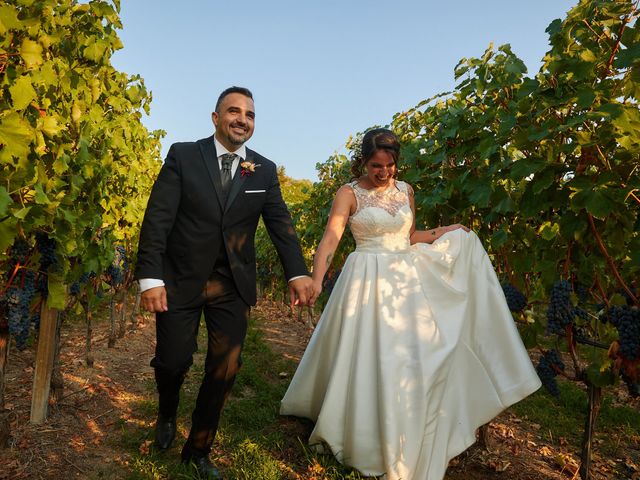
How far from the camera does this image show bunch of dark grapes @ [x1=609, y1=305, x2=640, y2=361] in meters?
2.30

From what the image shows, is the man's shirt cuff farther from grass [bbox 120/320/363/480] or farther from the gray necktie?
grass [bbox 120/320/363/480]

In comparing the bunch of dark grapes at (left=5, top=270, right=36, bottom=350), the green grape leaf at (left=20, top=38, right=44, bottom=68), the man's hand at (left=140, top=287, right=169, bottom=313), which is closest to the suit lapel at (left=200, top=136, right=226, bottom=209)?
the man's hand at (left=140, top=287, right=169, bottom=313)

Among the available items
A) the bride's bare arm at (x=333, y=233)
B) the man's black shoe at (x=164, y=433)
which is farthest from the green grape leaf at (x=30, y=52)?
the man's black shoe at (x=164, y=433)

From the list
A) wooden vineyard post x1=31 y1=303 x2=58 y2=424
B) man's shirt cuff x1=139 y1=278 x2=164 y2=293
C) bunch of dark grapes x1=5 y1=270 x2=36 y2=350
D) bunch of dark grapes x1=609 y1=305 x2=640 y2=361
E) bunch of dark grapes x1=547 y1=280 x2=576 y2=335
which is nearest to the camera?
bunch of dark grapes x1=609 y1=305 x2=640 y2=361

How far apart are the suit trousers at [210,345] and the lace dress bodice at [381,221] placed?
3.45 ft

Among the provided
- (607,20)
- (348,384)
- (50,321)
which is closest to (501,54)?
(607,20)

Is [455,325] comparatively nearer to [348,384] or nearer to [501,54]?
[348,384]

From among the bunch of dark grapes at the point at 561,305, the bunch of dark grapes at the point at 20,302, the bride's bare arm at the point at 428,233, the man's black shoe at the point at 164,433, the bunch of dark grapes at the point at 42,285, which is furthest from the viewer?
the bride's bare arm at the point at 428,233

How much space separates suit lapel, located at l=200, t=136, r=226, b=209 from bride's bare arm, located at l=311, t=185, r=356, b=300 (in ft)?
2.56

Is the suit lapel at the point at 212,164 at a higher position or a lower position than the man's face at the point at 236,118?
lower

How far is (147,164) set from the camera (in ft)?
25.2

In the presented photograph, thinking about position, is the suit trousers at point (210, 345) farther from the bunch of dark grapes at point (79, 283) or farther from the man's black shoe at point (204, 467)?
the bunch of dark grapes at point (79, 283)

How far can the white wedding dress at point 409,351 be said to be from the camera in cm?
305

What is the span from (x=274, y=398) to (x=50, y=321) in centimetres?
214
